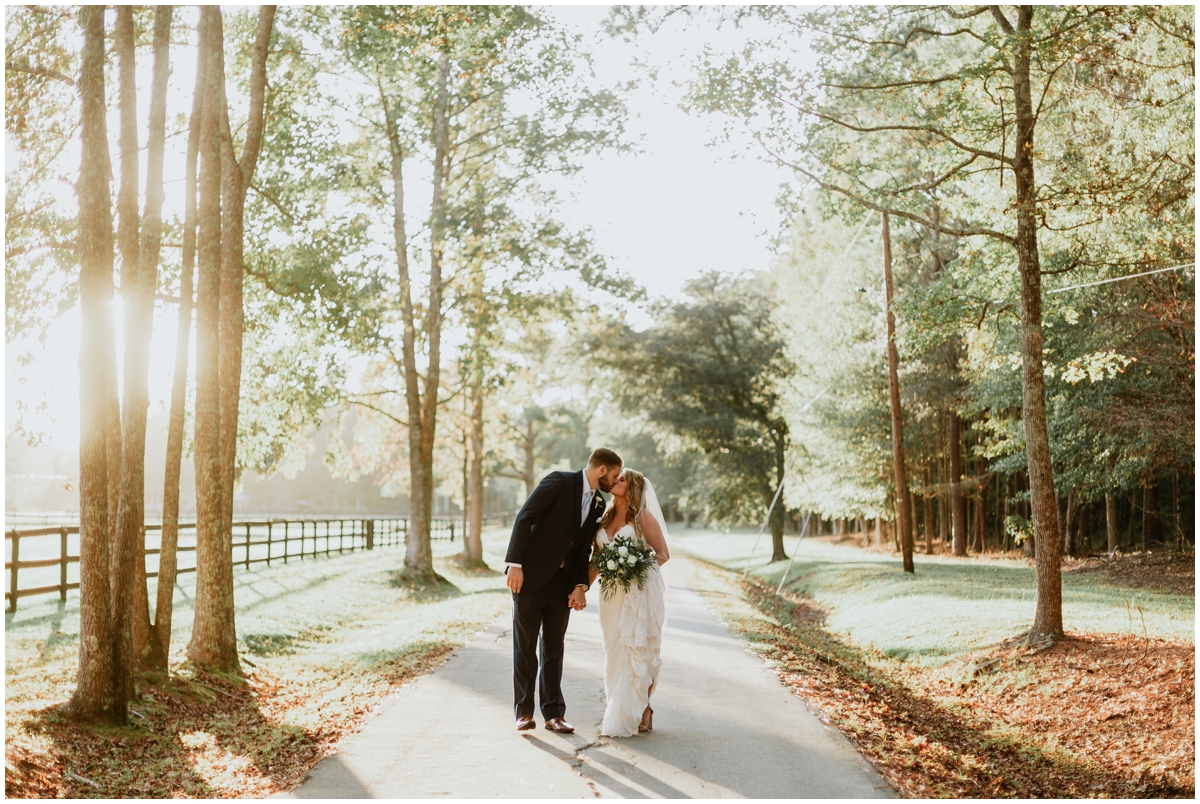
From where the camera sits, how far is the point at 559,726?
7.38 metres

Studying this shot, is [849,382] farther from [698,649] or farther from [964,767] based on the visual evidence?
[964,767]

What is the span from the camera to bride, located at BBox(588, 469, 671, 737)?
7.37 meters

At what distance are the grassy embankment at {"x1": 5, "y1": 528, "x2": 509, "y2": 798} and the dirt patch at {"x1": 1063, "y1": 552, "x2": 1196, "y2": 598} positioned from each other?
13.6m

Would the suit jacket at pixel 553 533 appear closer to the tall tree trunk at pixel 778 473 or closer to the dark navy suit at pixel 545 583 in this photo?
the dark navy suit at pixel 545 583

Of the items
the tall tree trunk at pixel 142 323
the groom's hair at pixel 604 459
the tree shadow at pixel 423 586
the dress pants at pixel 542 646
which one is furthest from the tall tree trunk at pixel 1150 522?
the tall tree trunk at pixel 142 323

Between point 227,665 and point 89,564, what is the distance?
3253 millimetres

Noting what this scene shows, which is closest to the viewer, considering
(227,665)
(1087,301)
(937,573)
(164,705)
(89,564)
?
(89,564)

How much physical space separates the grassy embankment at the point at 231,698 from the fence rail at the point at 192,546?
0.63 m

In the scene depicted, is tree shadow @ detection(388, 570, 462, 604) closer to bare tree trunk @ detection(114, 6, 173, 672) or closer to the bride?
bare tree trunk @ detection(114, 6, 173, 672)

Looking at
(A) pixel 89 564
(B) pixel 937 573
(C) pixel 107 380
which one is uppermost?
(C) pixel 107 380

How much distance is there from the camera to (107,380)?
24.1 feet

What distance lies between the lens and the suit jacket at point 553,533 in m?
7.46

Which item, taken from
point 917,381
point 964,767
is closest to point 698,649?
point 964,767

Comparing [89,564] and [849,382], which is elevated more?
[849,382]
